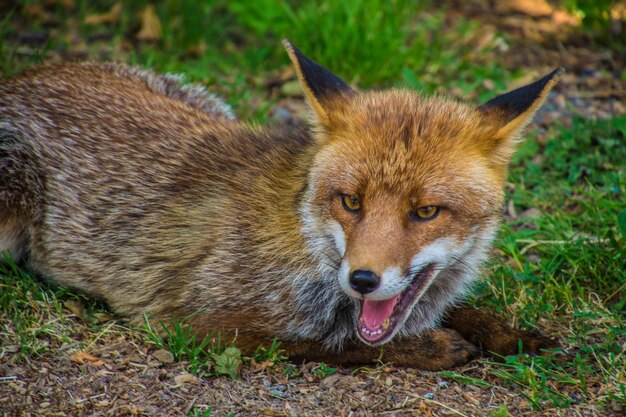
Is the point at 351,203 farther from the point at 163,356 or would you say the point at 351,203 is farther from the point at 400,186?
the point at 163,356

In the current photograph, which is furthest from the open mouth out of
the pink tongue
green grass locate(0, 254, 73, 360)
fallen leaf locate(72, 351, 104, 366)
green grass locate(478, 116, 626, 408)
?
green grass locate(0, 254, 73, 360)

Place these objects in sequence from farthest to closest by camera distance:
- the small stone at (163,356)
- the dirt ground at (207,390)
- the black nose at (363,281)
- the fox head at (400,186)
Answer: the small stone at (163,356) < the dirt ground at (207,390) < the fox head at (400,186) < the black nose at (363,281)

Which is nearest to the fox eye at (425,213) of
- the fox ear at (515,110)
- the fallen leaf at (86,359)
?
the fox ear at (515,110)

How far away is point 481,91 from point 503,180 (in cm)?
323

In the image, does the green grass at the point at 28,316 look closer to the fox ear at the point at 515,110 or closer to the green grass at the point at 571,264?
the green grass at the point at 571,264

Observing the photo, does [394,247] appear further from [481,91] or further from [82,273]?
[481,91]

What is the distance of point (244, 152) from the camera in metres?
4.54

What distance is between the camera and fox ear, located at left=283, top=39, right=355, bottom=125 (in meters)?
3.86

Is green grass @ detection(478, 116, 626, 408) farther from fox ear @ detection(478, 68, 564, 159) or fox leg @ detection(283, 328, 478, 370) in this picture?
fox ear @ detection(478, 68, 564, 159)

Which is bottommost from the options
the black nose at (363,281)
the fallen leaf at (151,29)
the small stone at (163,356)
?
the small stone at (163,356)

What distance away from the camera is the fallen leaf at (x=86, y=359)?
3.86 metres

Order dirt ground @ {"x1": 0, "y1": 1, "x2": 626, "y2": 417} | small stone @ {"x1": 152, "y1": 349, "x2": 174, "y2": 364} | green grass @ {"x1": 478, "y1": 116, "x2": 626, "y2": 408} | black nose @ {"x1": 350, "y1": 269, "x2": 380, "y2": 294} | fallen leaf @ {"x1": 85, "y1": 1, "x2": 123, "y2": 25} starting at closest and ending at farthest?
black nose @ {"x1": 350, "y1": 269, "x2": 380, "y2": 294}, dirt ground @ {"x1": 0, "y1": 1, "x2": 626, "y2": 417}, green grass @ {"x1": 478, "y1": 116, "x2": 626, "y2": 408}, small stone @ {"x1": 152, "y1": 349, "x2": 174, "y2": 364}, fallen leaf @ {"x1": 85, "y1": 1, "x2": 123, "y2": 25}

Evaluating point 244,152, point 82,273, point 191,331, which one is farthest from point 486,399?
point 82,273

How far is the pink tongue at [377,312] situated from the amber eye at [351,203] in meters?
0.49
